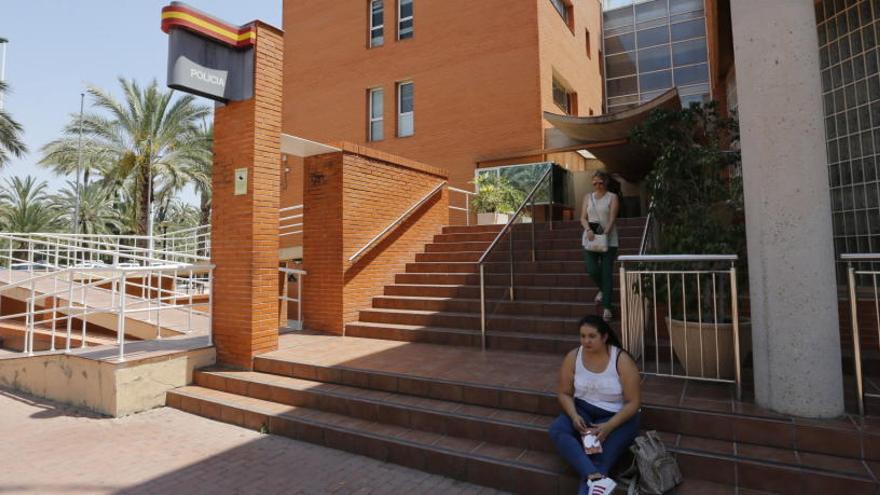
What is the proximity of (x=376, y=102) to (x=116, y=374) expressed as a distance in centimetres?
1351

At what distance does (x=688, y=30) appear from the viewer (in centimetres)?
1975

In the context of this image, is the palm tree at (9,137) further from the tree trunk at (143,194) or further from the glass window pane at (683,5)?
the glass window pane at (683,5)

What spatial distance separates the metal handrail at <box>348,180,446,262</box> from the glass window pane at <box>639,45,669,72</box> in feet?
48.1

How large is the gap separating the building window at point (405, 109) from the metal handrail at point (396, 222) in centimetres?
669

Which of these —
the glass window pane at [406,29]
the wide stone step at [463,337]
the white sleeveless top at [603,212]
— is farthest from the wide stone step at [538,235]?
the glass window pane at [406,29]

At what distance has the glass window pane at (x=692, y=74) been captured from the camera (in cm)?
1928

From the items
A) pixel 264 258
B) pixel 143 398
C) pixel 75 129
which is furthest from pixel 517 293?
pixel 75 129

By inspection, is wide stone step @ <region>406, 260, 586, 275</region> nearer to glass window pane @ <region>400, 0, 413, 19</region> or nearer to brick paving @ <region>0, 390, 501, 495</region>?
brick paving @ <region>0, 390, 501, 495</region>

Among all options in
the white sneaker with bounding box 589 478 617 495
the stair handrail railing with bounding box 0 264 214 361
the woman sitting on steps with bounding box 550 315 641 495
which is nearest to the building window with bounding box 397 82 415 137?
the stair handrail railing with bounding box 0 264 214 361

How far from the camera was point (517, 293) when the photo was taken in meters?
7.40

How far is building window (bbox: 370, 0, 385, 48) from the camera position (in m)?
17.1

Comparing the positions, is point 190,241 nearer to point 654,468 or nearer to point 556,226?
point 556,226

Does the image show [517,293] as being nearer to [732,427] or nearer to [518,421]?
[518,421]

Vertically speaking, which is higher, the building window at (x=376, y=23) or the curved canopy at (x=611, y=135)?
the building window at (x=376, y=23)
